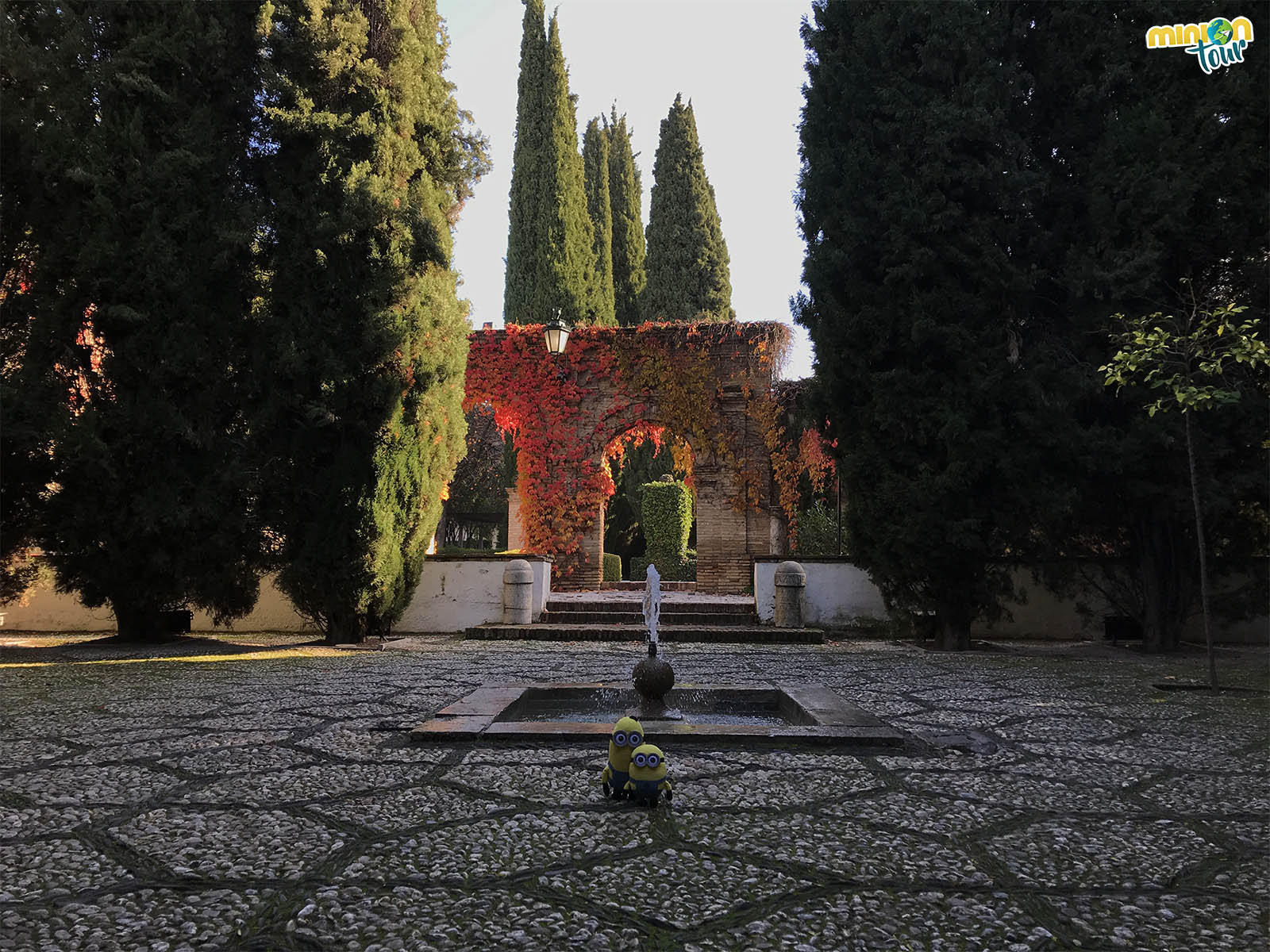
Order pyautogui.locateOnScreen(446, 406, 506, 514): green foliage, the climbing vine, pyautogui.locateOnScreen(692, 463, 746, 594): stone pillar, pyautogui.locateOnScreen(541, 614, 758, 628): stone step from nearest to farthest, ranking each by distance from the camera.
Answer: pyautogui.locateOnScreen(541, 614, 758, 628): stone step
pyautogui.locateOnScreen(692, 463, 746, 594): stone pillar
the climbing vine
pyautogui.locateOnScreen(446, 406, 506, 514): green foliage

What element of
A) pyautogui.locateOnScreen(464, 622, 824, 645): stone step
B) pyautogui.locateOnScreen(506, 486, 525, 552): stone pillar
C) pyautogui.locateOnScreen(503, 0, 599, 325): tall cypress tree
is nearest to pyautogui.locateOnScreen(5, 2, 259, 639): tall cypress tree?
pyautogui.locateOnScreen(464, 622, 824, 645): stone step

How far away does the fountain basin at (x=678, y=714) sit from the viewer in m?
3.46

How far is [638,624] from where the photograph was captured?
9852 millimetres

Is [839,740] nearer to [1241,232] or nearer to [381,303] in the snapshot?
[381,303]

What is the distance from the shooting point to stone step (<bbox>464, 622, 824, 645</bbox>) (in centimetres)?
900

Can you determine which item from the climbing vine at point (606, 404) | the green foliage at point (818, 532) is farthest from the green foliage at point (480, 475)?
the green foliage at point (818, 532)

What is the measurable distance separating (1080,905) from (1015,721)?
251 cm

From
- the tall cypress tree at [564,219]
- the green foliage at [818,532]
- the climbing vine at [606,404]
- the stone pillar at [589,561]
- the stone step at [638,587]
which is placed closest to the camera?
the climbing vine at [606,404]

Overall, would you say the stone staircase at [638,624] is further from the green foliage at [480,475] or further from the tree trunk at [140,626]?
the green foliage at [480,475]

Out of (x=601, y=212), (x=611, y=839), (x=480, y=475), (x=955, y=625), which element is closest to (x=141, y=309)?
(x=611, y=839)

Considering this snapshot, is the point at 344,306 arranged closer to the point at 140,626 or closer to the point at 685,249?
the point at 140,626

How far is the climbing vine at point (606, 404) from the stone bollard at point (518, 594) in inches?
123

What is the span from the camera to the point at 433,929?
1.67 m

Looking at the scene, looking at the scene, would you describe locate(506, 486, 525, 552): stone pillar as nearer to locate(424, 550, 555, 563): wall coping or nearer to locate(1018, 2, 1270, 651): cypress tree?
locate(424, 550, 555, 563): wall coping
